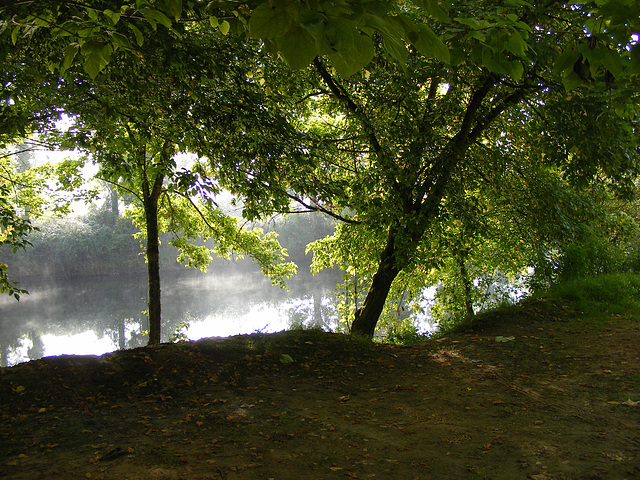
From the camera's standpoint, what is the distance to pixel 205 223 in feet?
35.9

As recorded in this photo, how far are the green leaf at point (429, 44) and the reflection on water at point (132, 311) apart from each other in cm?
1335

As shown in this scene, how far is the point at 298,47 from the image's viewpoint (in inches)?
47.1

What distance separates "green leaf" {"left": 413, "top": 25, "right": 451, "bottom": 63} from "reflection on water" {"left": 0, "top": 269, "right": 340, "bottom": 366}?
13345 mm

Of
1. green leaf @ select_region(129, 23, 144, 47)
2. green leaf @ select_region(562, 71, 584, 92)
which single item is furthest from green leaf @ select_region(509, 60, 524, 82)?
green leaf @ select_region(129, 23, 144, 47)

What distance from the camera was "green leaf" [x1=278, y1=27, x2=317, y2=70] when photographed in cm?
119

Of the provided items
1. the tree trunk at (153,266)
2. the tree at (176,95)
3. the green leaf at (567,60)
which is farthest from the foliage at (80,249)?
the green leaf at (567,60)

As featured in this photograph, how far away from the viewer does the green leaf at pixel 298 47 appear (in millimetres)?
1188

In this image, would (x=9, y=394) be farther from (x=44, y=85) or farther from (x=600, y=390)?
(x=600, y=390)

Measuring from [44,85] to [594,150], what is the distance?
21.9 ft

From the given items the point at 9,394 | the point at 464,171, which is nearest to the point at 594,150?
the point at 464,171

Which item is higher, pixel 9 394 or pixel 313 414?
pixel 9 394

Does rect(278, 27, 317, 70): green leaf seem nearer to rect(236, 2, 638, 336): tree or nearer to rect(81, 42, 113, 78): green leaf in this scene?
rect(81, 42, 113, 78): green leaf

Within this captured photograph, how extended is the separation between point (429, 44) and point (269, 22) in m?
0.56

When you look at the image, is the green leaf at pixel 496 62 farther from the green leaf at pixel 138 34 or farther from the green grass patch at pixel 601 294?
the green grass patch at pixel 601 294
